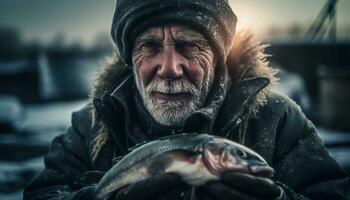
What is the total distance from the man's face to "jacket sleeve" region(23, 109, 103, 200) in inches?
27.5

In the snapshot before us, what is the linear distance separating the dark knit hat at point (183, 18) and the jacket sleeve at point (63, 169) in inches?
34.4

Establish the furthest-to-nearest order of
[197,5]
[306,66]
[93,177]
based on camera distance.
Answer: [306,66]
[197,5]
[93,177]

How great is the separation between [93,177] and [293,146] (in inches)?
55.3

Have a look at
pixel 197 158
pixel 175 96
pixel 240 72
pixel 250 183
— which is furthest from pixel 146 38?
pixel 250 183

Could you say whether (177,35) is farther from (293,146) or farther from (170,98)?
(293,146)

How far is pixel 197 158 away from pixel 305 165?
1.13 meters

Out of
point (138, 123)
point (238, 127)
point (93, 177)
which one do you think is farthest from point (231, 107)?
point (93, 177)

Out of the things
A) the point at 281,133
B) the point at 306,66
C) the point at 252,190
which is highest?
the point at 306,66

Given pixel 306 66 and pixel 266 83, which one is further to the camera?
pixel 306 66

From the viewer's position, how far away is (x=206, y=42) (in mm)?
3359

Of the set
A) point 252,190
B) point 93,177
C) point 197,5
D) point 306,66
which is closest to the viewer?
point 252,190

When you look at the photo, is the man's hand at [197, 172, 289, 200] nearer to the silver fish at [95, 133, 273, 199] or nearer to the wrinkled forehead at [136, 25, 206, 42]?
the silver fish at [95, 133, 273, 199]

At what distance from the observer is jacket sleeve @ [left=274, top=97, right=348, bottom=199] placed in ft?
10.2

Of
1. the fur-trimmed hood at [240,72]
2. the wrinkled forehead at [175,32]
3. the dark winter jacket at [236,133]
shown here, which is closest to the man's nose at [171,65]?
the wrinkled forehead at [175,32]
